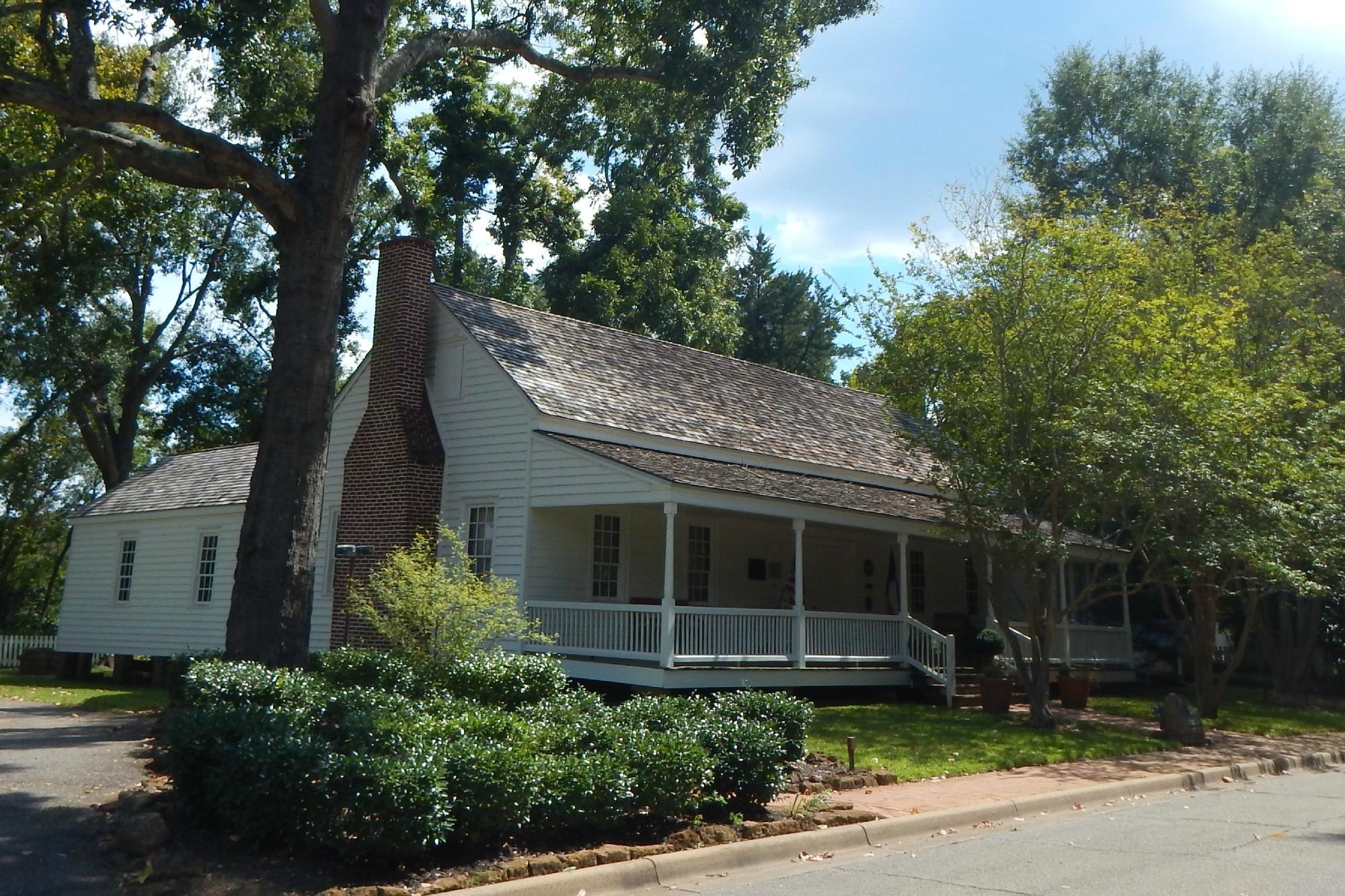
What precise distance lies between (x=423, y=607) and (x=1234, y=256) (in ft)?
58.1

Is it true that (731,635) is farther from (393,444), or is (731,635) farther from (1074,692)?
(1074,692)

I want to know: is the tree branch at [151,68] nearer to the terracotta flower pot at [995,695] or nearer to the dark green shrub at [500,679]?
the dark green shrub at [500,679]

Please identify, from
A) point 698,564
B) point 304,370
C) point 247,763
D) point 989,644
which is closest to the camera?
point 247,763

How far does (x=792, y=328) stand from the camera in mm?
52906

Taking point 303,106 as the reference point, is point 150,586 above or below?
below

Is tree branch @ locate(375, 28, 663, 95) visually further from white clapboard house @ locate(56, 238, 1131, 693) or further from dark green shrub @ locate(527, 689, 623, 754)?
dark green shrub @ locate(527, 689, 623, 754)

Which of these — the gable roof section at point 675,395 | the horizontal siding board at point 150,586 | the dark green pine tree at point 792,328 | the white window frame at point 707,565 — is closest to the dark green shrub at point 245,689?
the gable roof section at point 675,395

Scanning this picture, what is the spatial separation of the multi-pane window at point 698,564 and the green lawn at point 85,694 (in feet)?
29.9

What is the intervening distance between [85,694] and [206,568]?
443cm

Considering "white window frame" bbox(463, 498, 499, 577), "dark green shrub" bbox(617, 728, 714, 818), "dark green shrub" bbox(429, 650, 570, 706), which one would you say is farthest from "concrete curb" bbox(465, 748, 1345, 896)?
"white window frame" bbox(463, 498, 499, 577)

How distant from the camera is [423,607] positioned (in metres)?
13.0

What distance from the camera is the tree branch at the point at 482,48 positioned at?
1670 centimetres

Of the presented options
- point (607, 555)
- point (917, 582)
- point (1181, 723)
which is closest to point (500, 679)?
point (607, 555)

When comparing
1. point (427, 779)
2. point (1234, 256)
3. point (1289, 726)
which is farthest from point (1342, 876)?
point (1234, 256)
